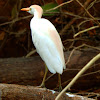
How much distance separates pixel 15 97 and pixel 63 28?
1748 mm

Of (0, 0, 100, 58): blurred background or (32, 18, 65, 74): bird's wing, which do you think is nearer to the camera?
(32, 18, 65, 74): bird's wing

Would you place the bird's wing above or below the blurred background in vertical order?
below

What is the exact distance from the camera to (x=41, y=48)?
5.59 ft

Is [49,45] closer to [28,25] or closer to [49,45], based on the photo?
[49,45]

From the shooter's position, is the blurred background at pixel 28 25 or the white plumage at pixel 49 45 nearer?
the white plumage at pixel 49 45

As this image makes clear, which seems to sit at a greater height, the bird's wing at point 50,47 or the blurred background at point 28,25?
the blurred background at point 28,25

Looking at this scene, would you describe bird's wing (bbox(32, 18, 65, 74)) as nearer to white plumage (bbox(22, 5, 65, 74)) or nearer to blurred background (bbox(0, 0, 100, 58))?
white plumage (bbox(22, 5, 65, 74))

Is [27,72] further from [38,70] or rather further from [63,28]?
[63,28]

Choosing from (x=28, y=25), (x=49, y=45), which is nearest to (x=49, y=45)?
(x=49, y=45)

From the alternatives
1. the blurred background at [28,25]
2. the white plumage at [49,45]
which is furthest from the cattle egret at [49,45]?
the blurred background at [28,25]

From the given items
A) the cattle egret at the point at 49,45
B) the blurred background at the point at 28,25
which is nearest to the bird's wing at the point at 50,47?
the cattle egret at the point at 49,45

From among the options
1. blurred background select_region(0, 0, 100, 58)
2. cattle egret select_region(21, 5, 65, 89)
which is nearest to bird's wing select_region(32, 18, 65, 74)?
cattle egret select_region(21, 5, 65, 89)

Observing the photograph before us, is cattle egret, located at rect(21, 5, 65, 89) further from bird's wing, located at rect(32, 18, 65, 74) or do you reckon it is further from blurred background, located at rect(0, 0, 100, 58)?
blurred background, located at rect(0, 0, 100, 58)

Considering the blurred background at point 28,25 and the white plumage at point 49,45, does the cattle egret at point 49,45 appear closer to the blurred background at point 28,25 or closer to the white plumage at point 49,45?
the white plumage at point 49,45
